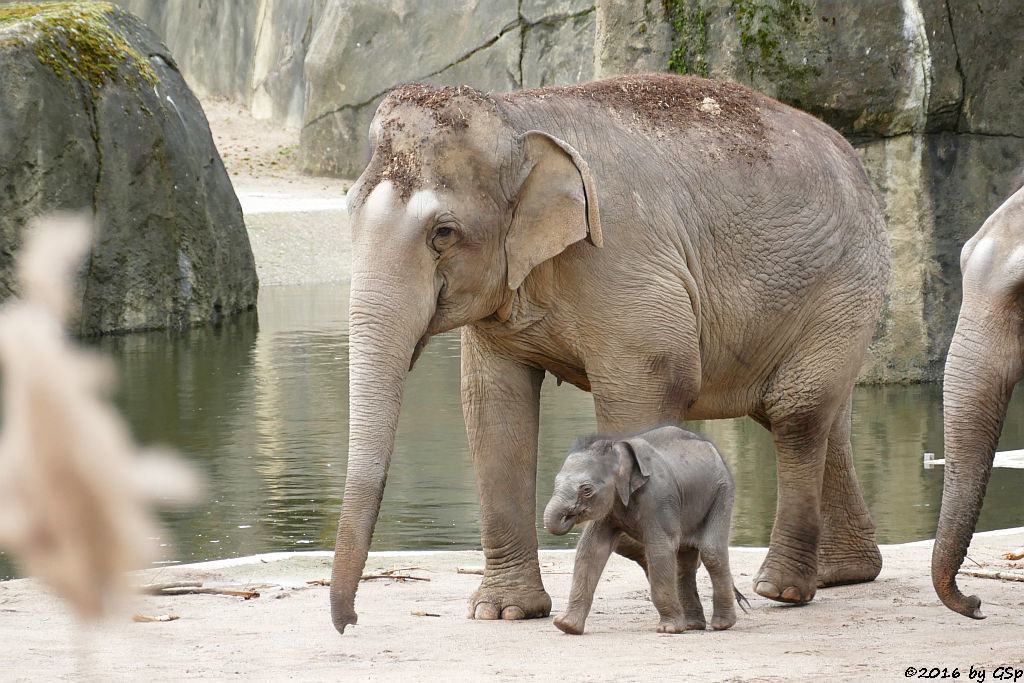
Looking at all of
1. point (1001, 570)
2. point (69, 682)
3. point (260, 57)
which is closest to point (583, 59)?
point (260, 57)

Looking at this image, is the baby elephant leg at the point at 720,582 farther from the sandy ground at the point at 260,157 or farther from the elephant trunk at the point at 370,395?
the sandy ground at the point at 260,157

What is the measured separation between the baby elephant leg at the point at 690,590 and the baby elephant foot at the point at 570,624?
0.34m

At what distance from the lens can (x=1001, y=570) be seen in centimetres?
571

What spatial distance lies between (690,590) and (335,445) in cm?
591

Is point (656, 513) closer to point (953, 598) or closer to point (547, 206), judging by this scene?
point (953, 598)

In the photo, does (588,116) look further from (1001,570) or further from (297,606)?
(1001,570)

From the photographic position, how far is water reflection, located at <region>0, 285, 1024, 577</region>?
7.64 metres

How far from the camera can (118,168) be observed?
643 inches

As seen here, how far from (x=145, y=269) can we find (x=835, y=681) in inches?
560

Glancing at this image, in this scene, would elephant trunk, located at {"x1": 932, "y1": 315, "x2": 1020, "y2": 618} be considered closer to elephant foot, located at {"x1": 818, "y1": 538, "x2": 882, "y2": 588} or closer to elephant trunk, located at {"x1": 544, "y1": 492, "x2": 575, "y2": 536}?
elephant trunk, located at {"x1": 544, "y1": 492, "x2": 575, "y2": 536}

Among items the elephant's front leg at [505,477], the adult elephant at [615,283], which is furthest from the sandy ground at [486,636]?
the adult elephant at [615,283]

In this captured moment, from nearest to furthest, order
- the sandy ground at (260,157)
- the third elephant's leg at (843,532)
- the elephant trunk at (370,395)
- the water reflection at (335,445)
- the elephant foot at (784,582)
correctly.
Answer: the elephant trunk at (370,395) → the elephant foot at (784,582) → the third elephant's leg at (843,532) → the water reflection at (335,445) → the sandy ground at (260,157)

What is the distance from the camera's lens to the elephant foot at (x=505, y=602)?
5145 millimetres

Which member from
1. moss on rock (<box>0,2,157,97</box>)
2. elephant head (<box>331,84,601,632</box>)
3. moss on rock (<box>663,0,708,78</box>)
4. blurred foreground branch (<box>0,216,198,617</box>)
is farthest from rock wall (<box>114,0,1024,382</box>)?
blurred foreground branch (<box>0,216,198,617</box>)
